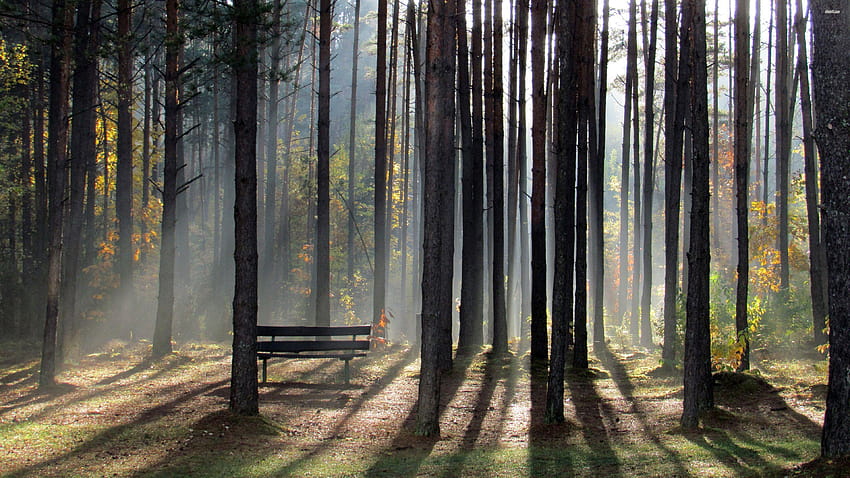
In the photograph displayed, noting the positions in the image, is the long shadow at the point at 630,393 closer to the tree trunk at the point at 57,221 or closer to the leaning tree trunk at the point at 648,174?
the leaning tree trunk at the point at 648,174

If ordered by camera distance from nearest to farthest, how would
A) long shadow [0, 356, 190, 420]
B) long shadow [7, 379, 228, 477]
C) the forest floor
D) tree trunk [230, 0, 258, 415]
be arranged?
long shadow [7, 379, 228, 477], the forest floor, tree trunk [230, 0, 258, 415], long shadow [0, 356, 190, 420]

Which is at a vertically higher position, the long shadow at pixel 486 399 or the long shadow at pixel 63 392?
the long shadow at pixel 63 392

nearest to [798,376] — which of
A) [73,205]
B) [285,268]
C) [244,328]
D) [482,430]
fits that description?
[482,430]

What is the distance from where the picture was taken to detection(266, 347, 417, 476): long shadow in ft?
26.1

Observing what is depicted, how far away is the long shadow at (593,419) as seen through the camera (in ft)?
26.4

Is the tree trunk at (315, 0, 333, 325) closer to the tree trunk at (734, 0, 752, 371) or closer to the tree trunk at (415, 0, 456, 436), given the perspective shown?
the tree trunk at (415, 0, 456, 436)

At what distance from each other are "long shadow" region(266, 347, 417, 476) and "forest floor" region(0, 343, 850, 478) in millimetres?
37

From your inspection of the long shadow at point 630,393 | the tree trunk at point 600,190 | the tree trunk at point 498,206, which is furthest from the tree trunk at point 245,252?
the tree trunk at point 600,190

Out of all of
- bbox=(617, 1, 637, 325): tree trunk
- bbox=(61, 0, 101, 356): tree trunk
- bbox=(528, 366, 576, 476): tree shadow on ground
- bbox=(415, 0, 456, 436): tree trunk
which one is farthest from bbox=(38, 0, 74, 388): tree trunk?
bbox=(617, 1, 637, 325): tree trunk

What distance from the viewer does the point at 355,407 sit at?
38.9 feet

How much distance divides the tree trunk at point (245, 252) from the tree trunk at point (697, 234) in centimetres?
581

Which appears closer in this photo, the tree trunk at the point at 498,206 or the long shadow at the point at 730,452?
the long shadow at the point at 730,452

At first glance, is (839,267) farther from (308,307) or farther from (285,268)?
(285,268)

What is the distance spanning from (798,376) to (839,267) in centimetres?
766
